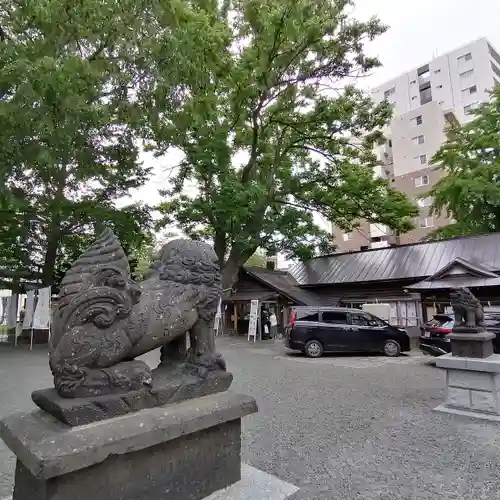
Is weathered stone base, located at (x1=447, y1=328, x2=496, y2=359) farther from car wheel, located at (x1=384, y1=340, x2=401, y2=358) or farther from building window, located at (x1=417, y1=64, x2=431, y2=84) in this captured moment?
building window, located at (x1=417, y1=64, x2=431, y2=84)

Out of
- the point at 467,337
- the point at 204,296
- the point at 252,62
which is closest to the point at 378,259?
the point at 252,62

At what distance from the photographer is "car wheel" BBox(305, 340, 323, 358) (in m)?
11.2

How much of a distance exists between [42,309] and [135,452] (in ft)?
40.8

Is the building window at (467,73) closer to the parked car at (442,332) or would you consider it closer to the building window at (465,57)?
the building window at (465,57)

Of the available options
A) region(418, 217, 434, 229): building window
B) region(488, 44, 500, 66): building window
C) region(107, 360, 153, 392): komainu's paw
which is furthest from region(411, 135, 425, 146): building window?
region(107, 360, 153, 392): komainu's paw

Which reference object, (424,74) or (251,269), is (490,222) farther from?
(424,74)

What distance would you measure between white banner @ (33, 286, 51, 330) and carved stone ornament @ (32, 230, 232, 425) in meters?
11.8

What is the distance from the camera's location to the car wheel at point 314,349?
11.2 meters

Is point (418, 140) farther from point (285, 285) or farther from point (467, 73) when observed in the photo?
point (285, 285)

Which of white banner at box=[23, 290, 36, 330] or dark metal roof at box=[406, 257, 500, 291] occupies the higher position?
dark metal roof at box=[406, 257, 500, 291]

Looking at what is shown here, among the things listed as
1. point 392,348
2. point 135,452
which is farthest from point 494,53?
point 135,452

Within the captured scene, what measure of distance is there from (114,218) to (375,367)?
33.1 feet

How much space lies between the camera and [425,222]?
107 feet

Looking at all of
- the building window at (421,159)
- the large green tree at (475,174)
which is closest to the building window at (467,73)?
the building window at (421,159)
